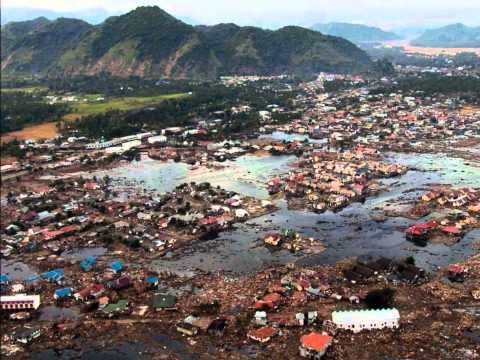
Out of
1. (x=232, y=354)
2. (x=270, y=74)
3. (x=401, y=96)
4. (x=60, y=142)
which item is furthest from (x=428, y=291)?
(x=270, y=74)

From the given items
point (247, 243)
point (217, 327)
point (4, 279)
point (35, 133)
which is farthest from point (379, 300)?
point (35, 133)

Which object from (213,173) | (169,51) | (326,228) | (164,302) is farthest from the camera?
(169,51)

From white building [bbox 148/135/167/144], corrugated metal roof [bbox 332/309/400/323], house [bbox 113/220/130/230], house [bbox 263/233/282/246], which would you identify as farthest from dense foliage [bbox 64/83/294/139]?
corrugated metal roof [bbox 332/309/400/323]

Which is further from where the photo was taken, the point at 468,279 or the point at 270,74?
the point at 270,74

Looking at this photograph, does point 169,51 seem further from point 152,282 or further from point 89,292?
point 89,292

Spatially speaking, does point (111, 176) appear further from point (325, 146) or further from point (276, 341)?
point (276, 341)

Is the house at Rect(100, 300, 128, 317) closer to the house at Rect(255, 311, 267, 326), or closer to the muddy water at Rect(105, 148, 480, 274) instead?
the muddy water at Rect(105, 148, 480, 274)

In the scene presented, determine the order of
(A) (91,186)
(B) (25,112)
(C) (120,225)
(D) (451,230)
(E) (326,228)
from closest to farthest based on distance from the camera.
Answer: (D) (451,230), (E) (326,228), (C) (120,225), (A) (91,186), (B) (25,112)
